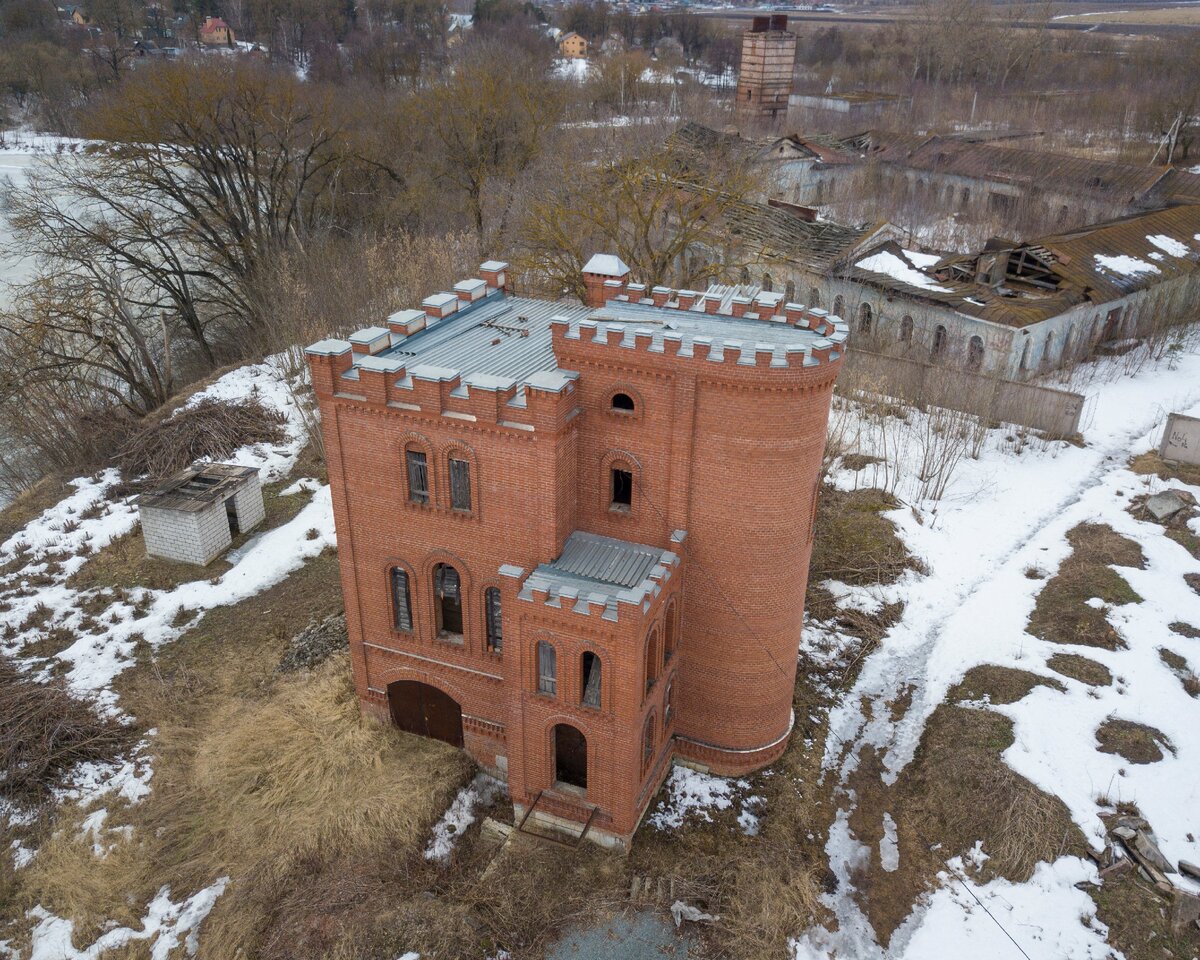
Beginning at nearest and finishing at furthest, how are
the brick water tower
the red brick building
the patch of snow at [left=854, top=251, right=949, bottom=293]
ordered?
the red brick building → the patch of snow at [left=854, top=251, right=949, bottom=293] → the brick water tower

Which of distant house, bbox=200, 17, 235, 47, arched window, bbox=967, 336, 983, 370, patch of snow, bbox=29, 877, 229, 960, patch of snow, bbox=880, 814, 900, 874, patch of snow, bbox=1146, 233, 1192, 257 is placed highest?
distant house, bbox=200, 17, 235, 47

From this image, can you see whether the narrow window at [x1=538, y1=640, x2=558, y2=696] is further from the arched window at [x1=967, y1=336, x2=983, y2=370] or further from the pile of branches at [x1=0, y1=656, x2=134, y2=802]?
the arched window at [x1=967, y1=336, x2=983, y2=370]

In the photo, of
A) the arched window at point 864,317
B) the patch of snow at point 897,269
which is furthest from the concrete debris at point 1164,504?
the arched window at point 864,317

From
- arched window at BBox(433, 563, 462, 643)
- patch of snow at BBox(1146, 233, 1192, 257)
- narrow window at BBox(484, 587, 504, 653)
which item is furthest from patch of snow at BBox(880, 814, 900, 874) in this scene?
patch of snow at BBox(1146, 233, 1192, 257)

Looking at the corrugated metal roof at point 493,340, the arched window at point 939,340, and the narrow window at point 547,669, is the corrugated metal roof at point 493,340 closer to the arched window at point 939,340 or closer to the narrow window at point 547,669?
the narrow window at point 547,669

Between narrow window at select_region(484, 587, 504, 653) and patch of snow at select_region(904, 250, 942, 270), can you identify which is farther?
patch of snow at select_region(904, 250, 942, 270)

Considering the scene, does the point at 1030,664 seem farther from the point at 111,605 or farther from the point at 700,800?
the point at 111,605
